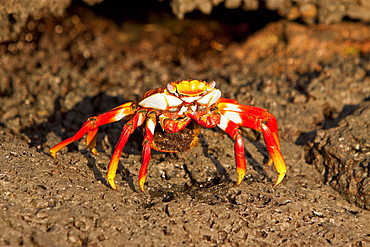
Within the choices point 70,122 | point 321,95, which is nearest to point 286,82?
point 321,95

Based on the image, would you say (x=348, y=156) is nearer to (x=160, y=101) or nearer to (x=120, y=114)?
(x=160, y=101)

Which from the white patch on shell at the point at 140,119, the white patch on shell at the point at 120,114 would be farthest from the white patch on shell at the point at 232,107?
the white patch on shell at the point at 120,114

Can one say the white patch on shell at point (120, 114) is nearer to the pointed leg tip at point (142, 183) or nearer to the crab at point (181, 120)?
the crab at point (181, 120)

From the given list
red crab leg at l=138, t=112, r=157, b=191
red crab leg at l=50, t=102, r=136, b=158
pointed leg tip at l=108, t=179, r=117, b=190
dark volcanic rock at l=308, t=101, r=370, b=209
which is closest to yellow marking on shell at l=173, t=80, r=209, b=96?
red crab leg at l=138, t=112, r=157, b=191

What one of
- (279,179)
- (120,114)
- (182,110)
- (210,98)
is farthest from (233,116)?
(120,114)

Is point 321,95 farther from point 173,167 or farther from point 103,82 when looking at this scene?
point 103,82
